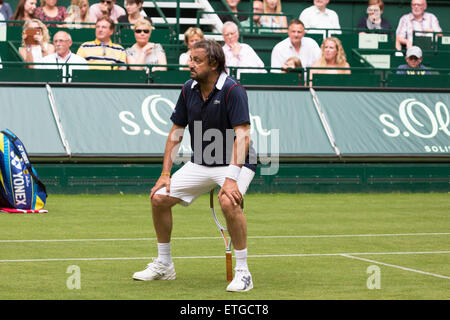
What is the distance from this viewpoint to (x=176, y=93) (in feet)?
55.5

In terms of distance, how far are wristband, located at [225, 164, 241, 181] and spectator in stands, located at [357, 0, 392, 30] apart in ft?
49.2

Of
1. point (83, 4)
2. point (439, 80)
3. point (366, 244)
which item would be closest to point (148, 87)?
point (83, 4)

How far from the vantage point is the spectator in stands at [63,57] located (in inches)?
667

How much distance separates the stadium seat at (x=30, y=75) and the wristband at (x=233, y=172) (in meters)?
9.76

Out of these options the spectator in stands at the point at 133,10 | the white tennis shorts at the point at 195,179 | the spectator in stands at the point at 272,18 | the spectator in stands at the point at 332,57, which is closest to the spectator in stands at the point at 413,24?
the spectator in stands at the point at 272,18

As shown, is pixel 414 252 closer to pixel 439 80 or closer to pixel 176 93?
pixel 176 93

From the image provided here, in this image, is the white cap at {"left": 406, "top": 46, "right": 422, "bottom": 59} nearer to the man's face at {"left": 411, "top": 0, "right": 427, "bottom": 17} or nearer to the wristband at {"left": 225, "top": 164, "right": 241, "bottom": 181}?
the man's face at {"left": 411, "top": 0, "right": 427, "bottom": 17}

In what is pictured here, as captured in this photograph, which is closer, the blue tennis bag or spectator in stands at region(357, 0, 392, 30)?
the blue tennis bag

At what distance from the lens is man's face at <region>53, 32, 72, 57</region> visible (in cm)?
1695

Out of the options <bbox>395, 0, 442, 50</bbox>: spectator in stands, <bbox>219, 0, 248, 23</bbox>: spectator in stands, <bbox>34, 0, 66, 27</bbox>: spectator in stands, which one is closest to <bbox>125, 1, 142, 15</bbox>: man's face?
<bbox>34, 0, 66, 27</bbox>: spectator in stands

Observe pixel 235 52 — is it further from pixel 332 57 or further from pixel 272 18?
pixel 272 18

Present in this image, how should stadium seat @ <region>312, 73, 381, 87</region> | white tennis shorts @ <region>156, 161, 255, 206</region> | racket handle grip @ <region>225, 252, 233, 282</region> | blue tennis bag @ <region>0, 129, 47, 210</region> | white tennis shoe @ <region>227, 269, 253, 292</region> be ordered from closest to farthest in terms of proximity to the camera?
white tennis shoe @ <region>227, 269, 253, 292</region> → white tennis shorts @ <region>156, 161, 255, 206</region> → racket handle grip @ <region>225, 252, 233, 282</region> → blue tennis bag @ <region>0, 129, 47, 210</region> → stadium seat @ <region>312, 73, 381, 87</region>

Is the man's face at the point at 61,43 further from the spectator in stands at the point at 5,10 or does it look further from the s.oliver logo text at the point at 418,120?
the s.oliver logo text at the point at 418,120

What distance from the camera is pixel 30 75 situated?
16.7m
